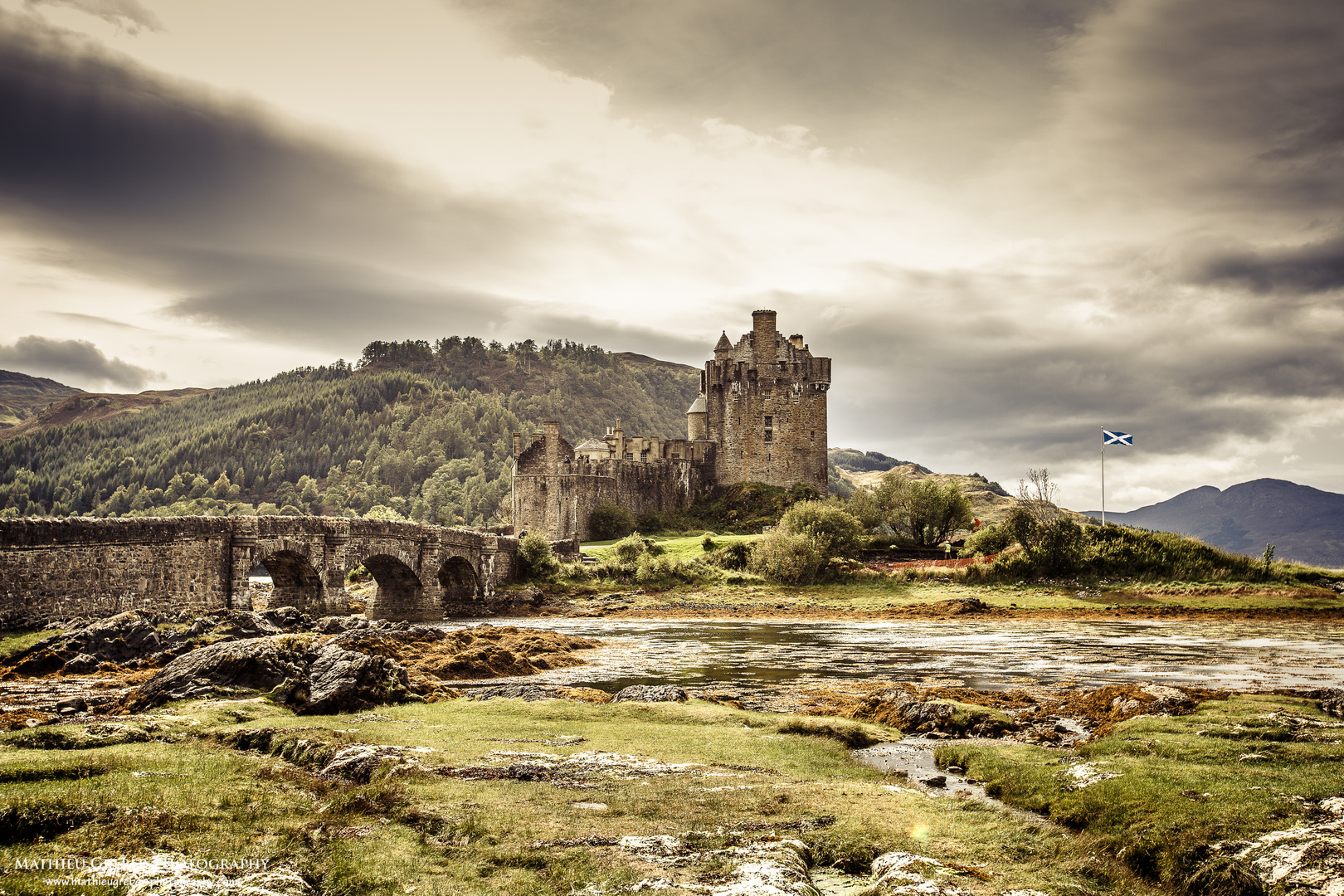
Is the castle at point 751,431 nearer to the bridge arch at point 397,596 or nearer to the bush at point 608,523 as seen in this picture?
the bush at point 608,523

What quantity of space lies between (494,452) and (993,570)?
134 meters

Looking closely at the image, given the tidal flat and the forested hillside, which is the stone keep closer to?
the forested hillside

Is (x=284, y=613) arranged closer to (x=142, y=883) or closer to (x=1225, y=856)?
(x=142, y=883)

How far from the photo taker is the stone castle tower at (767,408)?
297 ft

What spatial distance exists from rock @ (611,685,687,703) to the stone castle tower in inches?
2806

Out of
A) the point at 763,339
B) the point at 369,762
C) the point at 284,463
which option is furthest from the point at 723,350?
the point at 284,463

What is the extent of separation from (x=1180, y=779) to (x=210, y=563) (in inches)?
1330

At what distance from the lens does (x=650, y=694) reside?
18.8 m

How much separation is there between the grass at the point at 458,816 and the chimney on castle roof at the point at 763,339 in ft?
260

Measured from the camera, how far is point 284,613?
3247 centimetres

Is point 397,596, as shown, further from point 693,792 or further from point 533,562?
point 693,792

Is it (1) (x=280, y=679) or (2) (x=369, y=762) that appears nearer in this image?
(2) (x=369, y=762)

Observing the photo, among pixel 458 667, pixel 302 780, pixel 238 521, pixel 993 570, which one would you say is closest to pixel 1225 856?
pixel 302 780

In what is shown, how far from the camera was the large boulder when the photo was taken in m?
15.8
